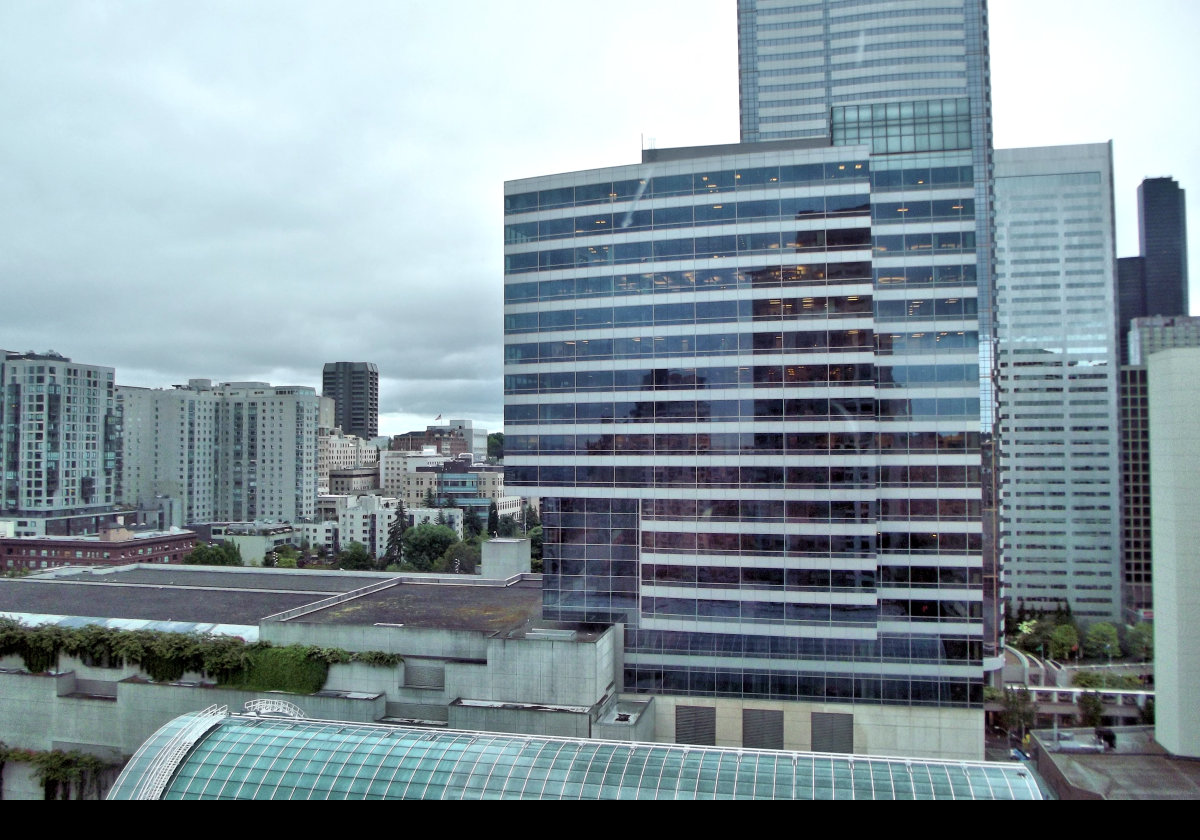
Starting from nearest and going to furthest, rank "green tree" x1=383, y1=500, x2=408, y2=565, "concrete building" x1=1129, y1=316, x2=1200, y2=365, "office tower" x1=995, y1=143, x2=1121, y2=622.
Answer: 1. "concrete building" x1=1129, y1=316, x2=1200, y2=365
2. "office tower" x1=995, y1=143, x2=1121, y2=622
3. "green tree" x1=383, y1=500, x2=408, y2=565

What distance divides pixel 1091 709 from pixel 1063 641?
1257 centimetres

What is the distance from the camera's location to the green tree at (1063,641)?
43.7 meters

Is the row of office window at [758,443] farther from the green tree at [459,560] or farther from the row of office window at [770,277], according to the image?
the green tree at [459,560]

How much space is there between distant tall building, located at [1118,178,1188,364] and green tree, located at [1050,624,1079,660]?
25.6 m

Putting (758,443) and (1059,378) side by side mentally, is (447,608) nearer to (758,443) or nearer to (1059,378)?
(758,443)

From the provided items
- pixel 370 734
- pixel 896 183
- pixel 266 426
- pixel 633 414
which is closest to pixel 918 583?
pixel 633 414

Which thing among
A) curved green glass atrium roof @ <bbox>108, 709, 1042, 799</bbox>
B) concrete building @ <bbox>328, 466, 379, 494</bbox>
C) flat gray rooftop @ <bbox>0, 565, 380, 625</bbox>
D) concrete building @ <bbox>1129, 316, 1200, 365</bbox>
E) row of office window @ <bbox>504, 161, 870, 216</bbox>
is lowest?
flat gray rooftop @ <bbox>0, 565, 380, 625</bbox>

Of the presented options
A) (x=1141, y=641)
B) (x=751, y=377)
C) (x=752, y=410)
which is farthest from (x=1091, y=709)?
(x=751, y=377)

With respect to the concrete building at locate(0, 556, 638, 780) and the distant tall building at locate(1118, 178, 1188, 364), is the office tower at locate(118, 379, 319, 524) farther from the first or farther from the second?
the distant tall building at locate(1118, 178, 1188, 364)

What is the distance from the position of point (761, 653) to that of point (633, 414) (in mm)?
9654

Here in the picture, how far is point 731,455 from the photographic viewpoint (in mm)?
25984

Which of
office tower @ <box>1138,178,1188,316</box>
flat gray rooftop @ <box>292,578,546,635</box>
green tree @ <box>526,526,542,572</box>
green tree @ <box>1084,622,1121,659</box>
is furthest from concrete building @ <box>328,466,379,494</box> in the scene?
office tower @ <box>1138,178,1188,316</box>

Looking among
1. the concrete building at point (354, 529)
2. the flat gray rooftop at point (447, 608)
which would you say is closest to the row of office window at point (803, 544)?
the flat gray rooftop at point (447, 608)

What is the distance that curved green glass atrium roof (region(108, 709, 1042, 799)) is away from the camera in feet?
36.4
